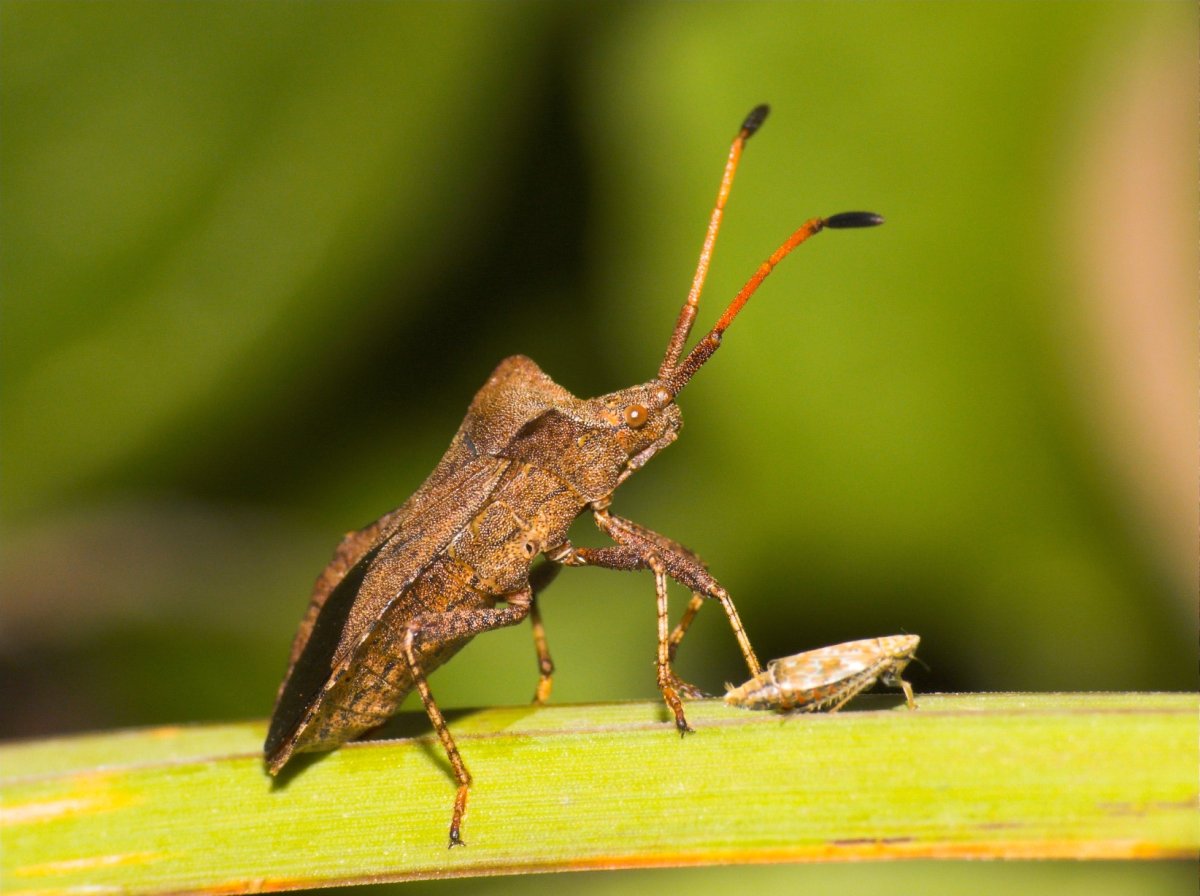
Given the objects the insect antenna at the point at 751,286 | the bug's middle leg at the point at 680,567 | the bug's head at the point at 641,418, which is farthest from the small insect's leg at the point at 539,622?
the insect antenna at the point at 751,286

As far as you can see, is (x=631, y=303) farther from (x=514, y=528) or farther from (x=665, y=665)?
(x=665, y=665)

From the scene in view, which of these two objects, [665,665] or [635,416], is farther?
[635,416]

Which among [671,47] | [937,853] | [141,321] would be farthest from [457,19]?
[937,853]

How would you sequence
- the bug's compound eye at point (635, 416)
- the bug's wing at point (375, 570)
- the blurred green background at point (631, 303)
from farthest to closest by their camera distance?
the blurred green background at point (631, 303) < the bug's compound eye at point (635, 416) < the bug's wing at point (375, 570)

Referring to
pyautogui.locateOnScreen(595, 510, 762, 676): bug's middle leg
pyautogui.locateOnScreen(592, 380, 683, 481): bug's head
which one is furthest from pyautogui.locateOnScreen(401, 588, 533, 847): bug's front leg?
pyautogui.locateOnScreen(592, 380, 683, 481): bug's head

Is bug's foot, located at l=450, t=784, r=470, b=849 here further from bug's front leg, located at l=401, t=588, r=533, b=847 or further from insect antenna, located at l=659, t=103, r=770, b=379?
insect antenna, located at l=659, t=103, r=770, b=379

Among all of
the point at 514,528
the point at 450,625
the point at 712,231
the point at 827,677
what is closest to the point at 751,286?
the point at 712,231

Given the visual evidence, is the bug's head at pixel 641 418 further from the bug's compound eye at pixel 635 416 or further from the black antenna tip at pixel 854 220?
the black antenna tip at pixel 854 220
